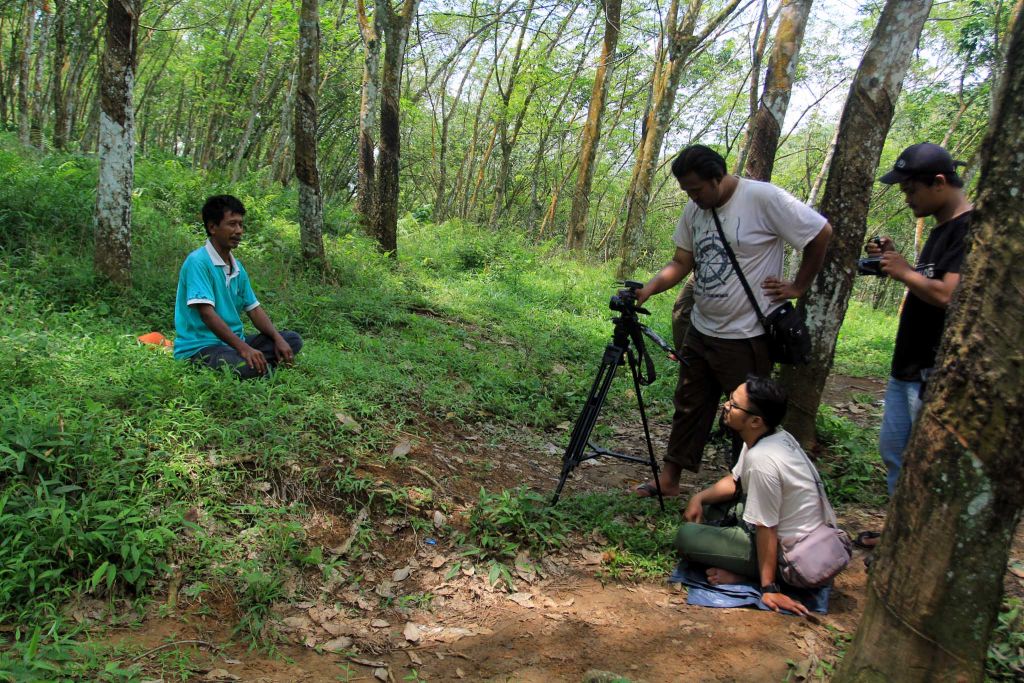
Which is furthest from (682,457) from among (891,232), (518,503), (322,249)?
(891,232)

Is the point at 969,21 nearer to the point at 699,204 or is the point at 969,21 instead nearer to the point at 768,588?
the point at 699,204

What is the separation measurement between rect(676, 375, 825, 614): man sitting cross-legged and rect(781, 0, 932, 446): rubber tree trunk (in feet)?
5.04

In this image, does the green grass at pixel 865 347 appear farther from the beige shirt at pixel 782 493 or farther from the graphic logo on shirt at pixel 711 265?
the beige shirt at pixel 782 493

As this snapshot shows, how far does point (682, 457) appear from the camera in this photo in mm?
3885

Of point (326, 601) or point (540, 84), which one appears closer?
point (326, 601)

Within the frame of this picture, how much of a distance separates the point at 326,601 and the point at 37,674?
1.12 m

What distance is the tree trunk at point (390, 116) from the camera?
8.99 metres

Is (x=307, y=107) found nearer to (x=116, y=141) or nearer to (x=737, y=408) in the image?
(x=116, y=141)

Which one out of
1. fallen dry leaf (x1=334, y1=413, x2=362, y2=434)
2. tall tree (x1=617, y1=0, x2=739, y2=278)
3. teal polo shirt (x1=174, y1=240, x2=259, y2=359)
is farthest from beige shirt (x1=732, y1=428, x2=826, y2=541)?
tall tree (x1=617, y1=0, x2=739, y2=278)

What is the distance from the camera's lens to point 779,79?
6555mm

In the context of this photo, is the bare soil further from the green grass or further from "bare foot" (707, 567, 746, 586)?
the green grass

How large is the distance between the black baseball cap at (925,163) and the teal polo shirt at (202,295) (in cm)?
414

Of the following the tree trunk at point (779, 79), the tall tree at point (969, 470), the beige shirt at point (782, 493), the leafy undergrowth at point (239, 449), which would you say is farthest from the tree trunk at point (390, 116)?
the tall tree at point (969, 470)

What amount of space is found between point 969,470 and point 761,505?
4.29 ft
